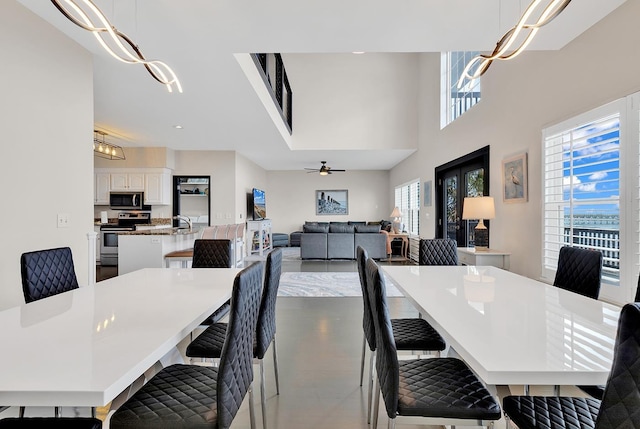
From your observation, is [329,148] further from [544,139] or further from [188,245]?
[544,139]

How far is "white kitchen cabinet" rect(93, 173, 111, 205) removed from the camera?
23.6 ft

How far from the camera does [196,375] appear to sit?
4.65 ft

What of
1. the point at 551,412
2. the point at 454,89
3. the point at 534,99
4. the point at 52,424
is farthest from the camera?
the point at 454,89

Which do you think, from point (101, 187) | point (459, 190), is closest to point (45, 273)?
point (459, 190)

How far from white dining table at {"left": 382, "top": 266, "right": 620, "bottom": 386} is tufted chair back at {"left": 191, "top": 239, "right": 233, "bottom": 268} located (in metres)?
1.57

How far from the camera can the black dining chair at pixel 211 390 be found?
110 centimetres

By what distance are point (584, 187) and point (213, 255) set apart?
10.7ft

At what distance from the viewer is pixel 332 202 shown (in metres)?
11.5

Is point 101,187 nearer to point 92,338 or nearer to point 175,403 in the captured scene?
point 92,338

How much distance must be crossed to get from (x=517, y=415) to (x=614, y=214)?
6.95 ft

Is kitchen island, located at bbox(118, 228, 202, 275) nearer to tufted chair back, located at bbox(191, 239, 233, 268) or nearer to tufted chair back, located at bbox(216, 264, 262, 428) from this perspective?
tufted chair back, located at bbox(191, 239, 233, 268)

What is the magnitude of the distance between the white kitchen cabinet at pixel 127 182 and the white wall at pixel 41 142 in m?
4.53

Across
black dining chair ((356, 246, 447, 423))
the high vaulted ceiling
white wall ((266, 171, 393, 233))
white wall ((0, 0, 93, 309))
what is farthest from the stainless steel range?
black dining chair ((356, 246, 447, 423))

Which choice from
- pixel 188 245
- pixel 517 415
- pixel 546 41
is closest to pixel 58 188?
pixel 188 245
